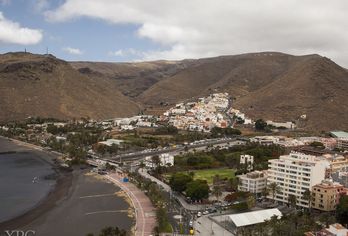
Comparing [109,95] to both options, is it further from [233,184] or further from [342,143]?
[233,184]

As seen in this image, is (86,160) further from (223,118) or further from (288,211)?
(223,118)

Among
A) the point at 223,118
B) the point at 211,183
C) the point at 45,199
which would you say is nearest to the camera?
the point at 45,199

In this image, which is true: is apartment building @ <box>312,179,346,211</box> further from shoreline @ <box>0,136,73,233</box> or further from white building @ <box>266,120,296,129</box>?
white building @ <box>266,120,296,129</box>

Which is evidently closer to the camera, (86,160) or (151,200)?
(151,200)

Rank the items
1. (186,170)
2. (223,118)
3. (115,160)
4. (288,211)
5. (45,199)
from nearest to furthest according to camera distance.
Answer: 1. (288,211)
2. (45,199)
3. (186,170)
4. (115,160)
5. (223,118)

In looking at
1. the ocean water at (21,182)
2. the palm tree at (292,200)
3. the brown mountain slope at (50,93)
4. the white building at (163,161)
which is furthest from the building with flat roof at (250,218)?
the brown mountain slope at (50,93)

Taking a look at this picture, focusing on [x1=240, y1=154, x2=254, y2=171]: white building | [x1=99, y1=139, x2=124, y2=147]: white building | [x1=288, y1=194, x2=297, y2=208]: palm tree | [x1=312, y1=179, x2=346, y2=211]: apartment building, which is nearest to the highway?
[x1=99, y1=139, x2=124, y2=147]: white building

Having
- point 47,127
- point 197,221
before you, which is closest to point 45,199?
point 197,221

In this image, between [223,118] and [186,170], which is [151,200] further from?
[223,118]
